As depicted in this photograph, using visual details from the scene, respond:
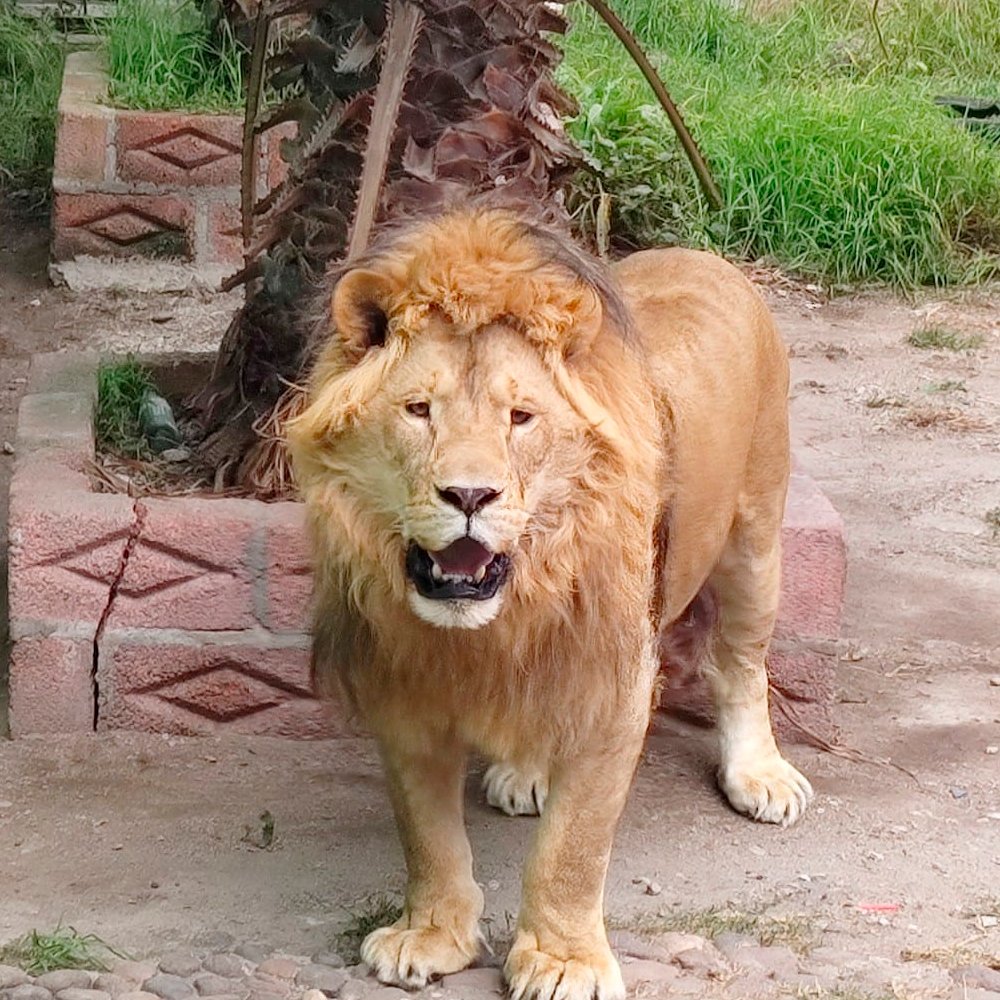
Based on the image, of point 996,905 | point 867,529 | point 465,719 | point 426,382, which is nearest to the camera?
point 426,382

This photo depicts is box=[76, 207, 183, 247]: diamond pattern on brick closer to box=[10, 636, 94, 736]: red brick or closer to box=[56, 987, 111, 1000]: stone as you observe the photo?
box=[10, 636, 94, 736]: red brick

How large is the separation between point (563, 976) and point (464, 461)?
967 millimetres

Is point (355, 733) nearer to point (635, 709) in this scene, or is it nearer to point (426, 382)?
point (635, 709)

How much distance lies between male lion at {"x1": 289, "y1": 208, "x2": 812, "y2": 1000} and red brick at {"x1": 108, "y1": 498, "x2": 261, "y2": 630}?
2.87 ft

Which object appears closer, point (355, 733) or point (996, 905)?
point (996, 905)

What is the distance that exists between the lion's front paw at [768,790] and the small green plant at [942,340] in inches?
152

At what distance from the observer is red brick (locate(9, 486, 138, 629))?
4105mm

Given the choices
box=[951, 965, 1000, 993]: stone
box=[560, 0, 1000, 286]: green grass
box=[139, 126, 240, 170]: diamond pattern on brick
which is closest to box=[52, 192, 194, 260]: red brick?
box=[139, 126, 240, 170]: diamond pattern on brick

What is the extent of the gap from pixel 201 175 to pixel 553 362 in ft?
15.5

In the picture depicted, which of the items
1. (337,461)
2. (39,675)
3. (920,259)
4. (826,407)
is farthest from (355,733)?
(920,259)

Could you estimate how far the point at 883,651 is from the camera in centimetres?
493

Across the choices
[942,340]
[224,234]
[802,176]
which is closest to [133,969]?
[224,234]

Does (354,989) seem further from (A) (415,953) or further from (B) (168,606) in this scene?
(B) (168,606)

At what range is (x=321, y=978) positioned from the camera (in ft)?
10.6
